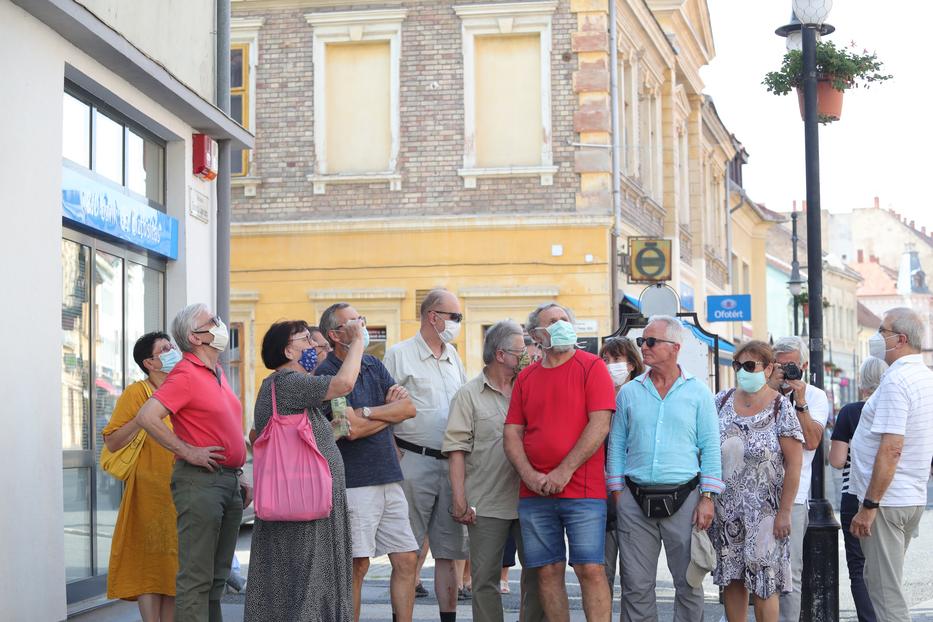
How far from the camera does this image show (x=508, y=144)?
24.4 meters

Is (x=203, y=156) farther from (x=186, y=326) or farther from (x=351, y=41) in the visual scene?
(x=351, y=41)

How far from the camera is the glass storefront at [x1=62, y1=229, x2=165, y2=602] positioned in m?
9.66

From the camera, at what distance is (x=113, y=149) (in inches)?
417

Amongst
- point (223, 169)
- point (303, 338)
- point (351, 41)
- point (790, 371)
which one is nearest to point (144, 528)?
point (303, 338)

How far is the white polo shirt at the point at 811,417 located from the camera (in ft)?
27.7

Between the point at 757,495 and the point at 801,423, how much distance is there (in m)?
0.79

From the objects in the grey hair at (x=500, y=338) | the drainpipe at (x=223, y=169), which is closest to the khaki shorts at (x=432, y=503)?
the grey hair at (x=500, y=338)

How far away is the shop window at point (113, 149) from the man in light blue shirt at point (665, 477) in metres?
4.39

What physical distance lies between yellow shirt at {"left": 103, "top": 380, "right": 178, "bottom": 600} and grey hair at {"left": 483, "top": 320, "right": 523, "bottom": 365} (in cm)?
201

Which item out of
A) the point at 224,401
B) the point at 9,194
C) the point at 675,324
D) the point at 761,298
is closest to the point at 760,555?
the point at 675,324

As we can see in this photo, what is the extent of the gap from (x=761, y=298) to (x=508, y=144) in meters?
28.9

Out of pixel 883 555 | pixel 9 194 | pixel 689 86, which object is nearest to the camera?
pixel 883 555

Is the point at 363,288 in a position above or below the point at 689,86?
below

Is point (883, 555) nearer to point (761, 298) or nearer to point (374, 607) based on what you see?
point (374, 607)
